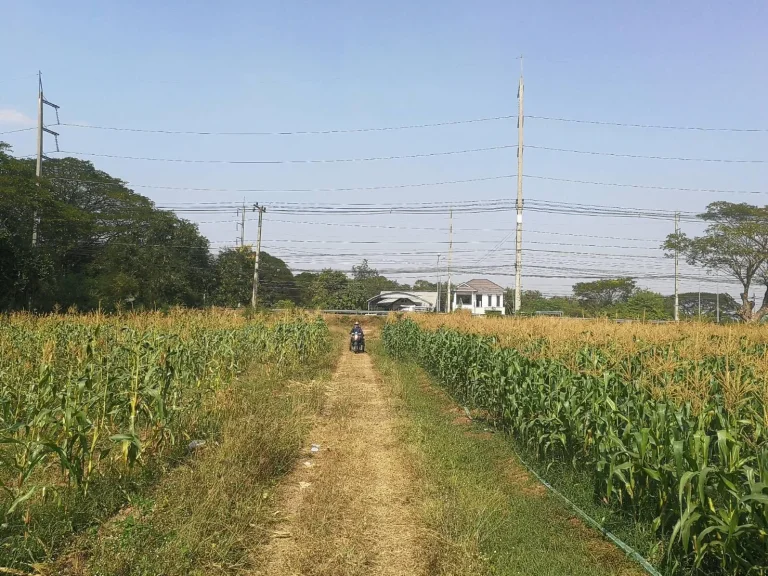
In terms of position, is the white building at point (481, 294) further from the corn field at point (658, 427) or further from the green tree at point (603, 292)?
the corn field at point (658, 427)

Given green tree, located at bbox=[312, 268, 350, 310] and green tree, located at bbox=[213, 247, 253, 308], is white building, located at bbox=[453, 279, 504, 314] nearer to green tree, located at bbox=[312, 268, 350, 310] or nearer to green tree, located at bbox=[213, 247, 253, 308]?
green tree, located at bbox=[312, 268, 350, 310]

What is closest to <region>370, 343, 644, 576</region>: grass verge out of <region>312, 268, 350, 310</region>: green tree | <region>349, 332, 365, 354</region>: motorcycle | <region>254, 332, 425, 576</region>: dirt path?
<region>254, 332, 425, 576</region>: dirt path

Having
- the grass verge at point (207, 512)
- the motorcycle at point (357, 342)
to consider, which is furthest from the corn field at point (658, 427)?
the motorcycle at point (357, 342)

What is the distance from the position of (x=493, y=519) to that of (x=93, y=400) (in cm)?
469

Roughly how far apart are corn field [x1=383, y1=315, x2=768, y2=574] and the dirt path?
83.3 inches

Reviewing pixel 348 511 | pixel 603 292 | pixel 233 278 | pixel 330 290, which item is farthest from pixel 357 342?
pixel 603 292

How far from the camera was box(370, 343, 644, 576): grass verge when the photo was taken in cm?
447

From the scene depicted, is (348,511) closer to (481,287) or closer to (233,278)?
(233,278)

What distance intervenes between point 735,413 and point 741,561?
1.77m

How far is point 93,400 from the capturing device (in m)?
5.82

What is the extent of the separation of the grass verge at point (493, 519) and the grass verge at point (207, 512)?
1803 millimetres

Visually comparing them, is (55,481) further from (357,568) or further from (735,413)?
(735,413)

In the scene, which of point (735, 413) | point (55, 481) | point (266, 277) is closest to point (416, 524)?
point (735, 413)

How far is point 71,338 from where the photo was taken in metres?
13.0
